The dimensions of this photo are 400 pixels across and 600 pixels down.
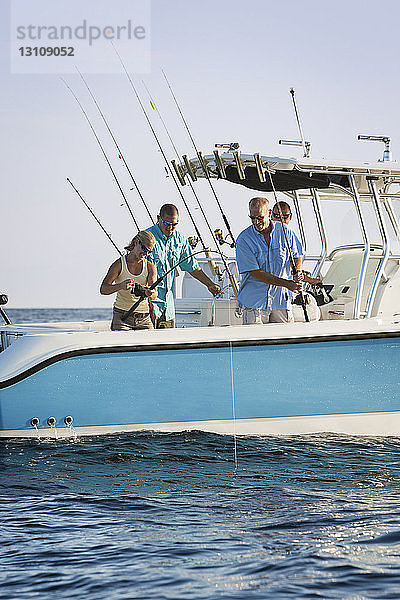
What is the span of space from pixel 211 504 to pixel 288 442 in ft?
4.86

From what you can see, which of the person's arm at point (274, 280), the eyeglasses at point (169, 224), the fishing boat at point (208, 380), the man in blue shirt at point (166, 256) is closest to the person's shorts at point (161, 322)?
the man in blue shirt at point (166, 256)

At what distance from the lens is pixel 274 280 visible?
7059 mm

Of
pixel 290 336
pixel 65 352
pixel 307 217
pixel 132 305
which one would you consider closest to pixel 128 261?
pixel 132 305

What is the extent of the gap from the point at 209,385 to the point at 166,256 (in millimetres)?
1409

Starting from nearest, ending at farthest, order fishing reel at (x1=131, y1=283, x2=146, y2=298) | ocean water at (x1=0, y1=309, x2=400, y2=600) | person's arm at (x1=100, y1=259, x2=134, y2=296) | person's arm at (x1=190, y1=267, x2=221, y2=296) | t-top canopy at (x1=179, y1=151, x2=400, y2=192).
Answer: ocean water at (x1=0, y1=309, x2=400, y2=600), person's arm at (x1=100, y1=259, x2=134, y2=296), fishing reel at (x1=131, y1=283, x2=146, y2=298), t-top canopy at (x1=179, y1=151, x2=400, y2=192), person's arm at (x1=190, y1=267, x2=221, y2=296)

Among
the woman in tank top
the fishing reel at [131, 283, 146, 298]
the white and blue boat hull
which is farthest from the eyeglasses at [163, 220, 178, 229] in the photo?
the white and blue boat hull

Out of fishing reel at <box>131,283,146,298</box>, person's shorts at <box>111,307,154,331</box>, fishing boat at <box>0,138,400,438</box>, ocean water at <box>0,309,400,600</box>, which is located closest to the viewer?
ocean water at <box>0,309,400,600</box>

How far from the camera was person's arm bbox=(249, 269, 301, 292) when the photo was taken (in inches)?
275

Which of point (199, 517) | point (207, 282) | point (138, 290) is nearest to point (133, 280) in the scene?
point (138, 290)

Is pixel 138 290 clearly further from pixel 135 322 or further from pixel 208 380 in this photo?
pixel 208 380

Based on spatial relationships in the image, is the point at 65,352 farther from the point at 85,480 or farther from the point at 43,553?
the point at 43,553

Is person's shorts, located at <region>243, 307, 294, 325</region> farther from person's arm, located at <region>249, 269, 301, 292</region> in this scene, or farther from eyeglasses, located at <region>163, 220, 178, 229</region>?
eyeglasses, located at <region>163, 220, 178, 229</region>

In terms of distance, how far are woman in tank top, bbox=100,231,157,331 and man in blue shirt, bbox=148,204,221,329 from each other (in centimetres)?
24

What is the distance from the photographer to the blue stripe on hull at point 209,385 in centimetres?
664
